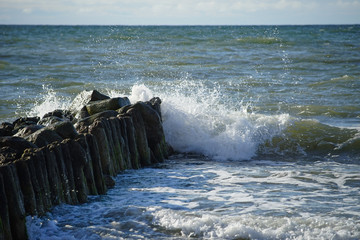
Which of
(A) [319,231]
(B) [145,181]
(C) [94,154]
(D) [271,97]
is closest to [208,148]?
(B) [145,181]

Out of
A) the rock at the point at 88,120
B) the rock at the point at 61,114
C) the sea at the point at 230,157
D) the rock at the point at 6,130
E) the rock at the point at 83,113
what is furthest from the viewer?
the rock at the point at 61,114

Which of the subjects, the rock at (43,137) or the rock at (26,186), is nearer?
the rock at (26,186)

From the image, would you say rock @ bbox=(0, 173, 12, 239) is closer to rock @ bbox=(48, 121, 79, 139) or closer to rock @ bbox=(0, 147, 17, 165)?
rock @ bbox=(0, 147, 17, 165)

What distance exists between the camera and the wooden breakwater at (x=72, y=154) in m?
5.18

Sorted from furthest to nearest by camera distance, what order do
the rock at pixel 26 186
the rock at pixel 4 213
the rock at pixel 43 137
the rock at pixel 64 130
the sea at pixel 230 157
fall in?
the rock at pixel 64 130
the rock at pixel 43 137
the sea at pixel 230 157
the rock at pixel 26 186
the rock at pixel 4 213

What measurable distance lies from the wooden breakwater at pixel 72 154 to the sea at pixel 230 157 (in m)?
0.24

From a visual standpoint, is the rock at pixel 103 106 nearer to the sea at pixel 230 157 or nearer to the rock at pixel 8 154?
the sea at pixel 230 157

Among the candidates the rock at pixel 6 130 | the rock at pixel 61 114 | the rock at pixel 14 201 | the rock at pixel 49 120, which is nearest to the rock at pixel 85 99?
the rock at pixel 61 114

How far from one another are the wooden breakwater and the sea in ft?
0.78

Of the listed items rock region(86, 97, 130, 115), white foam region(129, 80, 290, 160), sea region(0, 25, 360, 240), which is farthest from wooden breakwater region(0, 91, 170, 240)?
white foam region(129, 80, 290, 160)

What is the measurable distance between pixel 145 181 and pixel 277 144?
390 centimetres

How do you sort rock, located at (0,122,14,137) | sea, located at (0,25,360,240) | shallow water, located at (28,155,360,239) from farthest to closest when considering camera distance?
rock, located at (0,122,14,137), sea, located at (0,25,360,240), shallow water, located at (28,155,360,239)

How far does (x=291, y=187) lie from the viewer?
7273 millimetres

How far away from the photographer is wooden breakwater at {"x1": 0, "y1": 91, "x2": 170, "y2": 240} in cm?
518
